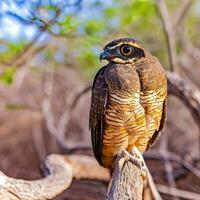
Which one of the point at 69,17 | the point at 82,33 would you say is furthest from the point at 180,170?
the point at 69,17

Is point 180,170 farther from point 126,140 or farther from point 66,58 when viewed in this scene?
point 66,58

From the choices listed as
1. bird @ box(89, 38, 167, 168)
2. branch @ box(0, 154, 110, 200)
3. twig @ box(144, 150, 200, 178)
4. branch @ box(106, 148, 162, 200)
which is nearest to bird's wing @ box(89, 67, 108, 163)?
bird @ box(89, 38, 167, 168)

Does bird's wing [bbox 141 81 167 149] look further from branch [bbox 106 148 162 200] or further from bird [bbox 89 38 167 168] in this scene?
branch [bbox 106 148 162 200]

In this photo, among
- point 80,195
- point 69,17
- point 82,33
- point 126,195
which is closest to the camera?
point 126,195

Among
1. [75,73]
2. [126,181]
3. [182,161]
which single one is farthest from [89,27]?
[75,73]

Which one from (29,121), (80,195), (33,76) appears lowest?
(80,195)

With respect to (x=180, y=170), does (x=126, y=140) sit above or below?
above

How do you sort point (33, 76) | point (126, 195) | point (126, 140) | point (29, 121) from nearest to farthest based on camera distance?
point (126, 195) < point (126, 140) < point (29, 121) < point (33, 76)

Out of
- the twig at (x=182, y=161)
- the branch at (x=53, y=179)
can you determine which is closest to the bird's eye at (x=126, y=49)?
the branch at (x=53, y=179)
